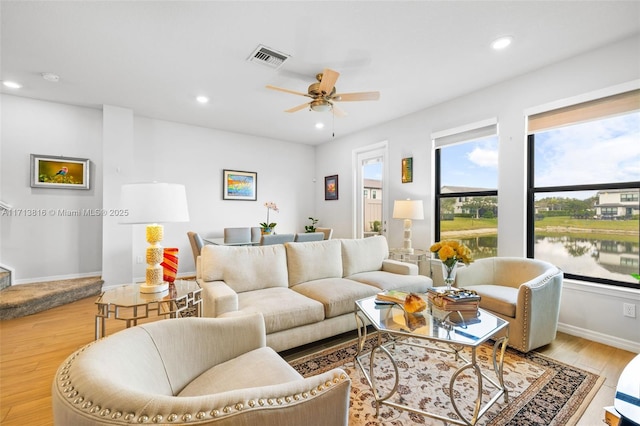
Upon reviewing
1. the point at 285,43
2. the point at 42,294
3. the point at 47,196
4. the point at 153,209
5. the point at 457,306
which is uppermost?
the point at 285,43

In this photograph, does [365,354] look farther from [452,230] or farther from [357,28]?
[357,28]

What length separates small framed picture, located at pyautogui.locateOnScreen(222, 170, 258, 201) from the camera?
5.37m

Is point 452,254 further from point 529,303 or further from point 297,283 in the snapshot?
point 297,283

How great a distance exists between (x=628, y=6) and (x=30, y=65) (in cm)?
551

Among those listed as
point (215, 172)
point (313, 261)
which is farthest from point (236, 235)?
point (313, 261)

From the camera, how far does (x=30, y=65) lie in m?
2.95

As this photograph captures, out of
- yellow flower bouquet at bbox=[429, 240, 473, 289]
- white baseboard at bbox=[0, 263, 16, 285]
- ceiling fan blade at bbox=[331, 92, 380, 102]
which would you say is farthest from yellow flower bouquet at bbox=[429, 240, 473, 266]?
white baseboard at bbox=[0, 263, 16, 285]

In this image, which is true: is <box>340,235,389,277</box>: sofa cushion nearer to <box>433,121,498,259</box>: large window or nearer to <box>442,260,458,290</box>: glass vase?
<box>433,121,498,259</box>: large window

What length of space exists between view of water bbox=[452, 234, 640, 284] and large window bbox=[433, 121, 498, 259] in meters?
0.53

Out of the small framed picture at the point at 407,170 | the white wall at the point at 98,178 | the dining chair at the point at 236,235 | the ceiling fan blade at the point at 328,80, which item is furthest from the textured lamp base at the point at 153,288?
the small framed picture at the point at 407,170

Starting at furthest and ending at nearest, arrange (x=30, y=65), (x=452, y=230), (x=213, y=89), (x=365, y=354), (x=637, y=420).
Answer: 1. (x=452, y=230)
2. (x=213, y=89)
3. (x=30, y=65)
4. (x=365, y=354)
5. (x=637, y=420)

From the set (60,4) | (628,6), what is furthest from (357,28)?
(60,4)

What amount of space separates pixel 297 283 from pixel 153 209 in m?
1.52

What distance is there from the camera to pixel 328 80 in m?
2.65
